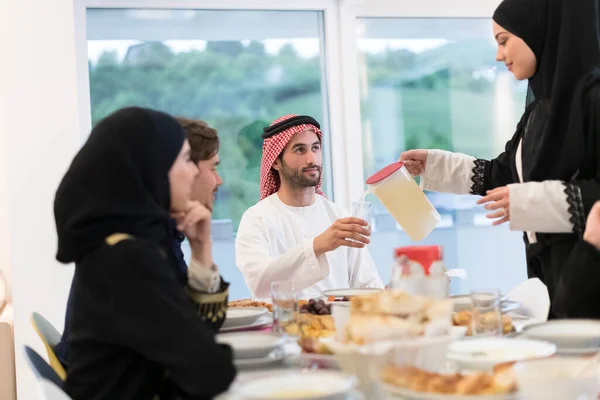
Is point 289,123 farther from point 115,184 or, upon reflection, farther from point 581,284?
point 115,184

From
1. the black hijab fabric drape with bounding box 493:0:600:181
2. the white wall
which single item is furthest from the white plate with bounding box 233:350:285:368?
the white wall

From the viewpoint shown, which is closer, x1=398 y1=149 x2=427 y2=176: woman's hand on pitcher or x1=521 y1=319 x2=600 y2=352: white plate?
x1=521 y1=319 x2=600 y2=352: white plate

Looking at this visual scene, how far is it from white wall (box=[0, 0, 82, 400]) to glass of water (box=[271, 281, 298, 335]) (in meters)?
2.58

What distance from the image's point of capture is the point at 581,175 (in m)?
2.48

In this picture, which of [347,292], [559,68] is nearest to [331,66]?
[347,292]

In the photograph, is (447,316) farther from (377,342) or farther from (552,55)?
(552,55)

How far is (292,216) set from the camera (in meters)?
3.84

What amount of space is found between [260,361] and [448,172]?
5.44 ft

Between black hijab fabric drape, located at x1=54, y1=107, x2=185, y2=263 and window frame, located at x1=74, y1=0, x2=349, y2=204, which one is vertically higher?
window frame, located at x1=74, y1=0, x2=349, y2=204

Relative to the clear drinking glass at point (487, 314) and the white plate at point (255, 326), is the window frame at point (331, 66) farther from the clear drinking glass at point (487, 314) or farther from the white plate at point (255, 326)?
the clear drinking glass at point (487, 314)

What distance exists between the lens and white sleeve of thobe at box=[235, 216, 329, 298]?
337 cm

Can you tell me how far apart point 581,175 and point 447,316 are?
110 centimetres

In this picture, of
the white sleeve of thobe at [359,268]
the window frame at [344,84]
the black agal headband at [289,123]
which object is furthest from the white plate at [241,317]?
the window frame at [344,84]

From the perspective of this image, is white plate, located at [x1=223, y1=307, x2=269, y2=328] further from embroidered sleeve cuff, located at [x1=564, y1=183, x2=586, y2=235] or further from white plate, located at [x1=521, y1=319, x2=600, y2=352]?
embroidered sleeve cuff, located at [x1=564, y1=183, x2=586, y2=235]
